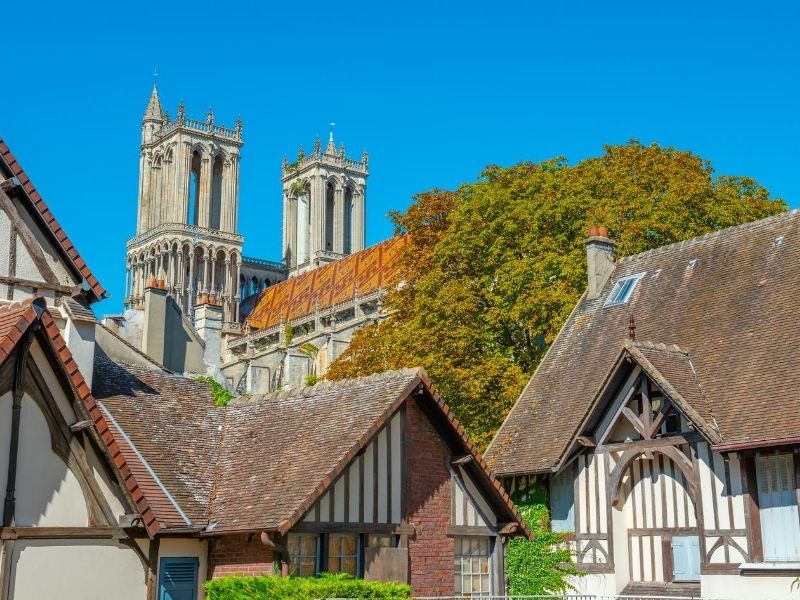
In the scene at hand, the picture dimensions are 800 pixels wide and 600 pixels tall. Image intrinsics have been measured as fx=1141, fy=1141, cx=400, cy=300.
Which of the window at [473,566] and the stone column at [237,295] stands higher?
the stone column at [237,295]

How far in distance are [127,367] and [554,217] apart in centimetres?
1437

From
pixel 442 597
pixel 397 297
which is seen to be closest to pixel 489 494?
pixel 442 597

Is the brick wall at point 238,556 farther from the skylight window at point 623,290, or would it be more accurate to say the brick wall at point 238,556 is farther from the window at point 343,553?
the skylight window at point 623,290

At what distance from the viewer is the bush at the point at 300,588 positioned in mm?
13016

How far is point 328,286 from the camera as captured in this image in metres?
85.1

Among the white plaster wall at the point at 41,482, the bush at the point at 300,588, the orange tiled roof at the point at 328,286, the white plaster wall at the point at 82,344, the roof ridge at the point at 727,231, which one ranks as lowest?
the bush at the point at 300,588

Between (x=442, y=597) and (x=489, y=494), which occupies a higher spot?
(x=489, y=494)

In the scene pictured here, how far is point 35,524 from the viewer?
12961 mm

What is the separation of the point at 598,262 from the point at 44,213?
13285mm

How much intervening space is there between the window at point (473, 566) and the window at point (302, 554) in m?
2.43

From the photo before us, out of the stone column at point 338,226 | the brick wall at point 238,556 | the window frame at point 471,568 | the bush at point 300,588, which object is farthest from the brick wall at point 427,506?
the stone column at point 338,226

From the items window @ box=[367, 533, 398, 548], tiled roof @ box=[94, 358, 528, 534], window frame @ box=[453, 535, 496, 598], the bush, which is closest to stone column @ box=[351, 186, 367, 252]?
tiled roof @ box=[94, 358, 528, 534]

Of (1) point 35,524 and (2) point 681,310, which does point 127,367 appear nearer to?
(1) point 35,524

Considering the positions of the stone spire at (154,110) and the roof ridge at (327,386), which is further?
the stone spire at (154,110)
